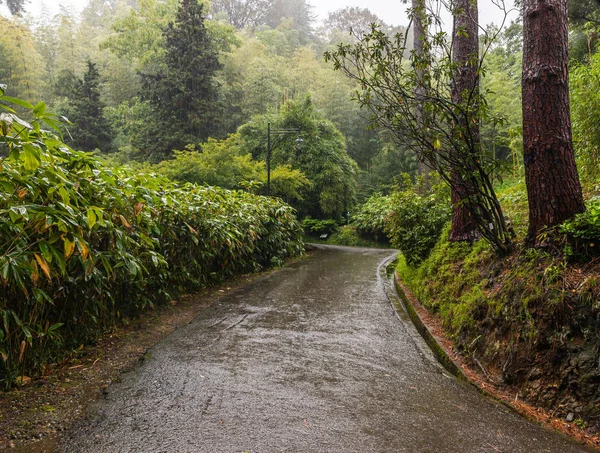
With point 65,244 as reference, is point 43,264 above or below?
below

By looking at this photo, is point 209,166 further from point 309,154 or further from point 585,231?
point 585,231

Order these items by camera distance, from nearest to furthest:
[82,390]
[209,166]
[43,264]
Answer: [43,264] → [82,390] → [209,166]

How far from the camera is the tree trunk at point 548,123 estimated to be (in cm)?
378

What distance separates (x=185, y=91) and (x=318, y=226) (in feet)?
36.2

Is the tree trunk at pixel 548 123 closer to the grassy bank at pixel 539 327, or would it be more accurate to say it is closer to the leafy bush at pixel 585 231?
the leafy bush at pixel 585 231

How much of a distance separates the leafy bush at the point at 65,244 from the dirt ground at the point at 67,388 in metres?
0.15

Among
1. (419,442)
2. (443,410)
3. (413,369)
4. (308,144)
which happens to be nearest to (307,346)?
(413,369)

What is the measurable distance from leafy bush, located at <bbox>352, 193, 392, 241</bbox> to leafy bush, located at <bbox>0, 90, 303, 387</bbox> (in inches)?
621

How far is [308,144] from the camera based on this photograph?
23984 mm

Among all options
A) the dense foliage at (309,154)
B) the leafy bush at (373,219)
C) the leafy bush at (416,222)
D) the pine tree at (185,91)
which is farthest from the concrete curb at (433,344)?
the pine tree at (185,91)

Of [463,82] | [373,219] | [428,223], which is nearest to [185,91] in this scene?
[373,219]

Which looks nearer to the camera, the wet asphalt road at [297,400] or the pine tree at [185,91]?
the wet asphalt road at [297,400]

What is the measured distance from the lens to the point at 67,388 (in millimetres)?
3150

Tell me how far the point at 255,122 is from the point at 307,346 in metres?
21.5
